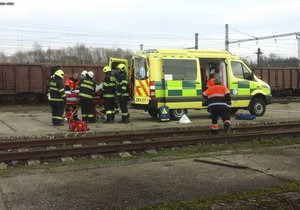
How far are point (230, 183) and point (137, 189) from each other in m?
1.34

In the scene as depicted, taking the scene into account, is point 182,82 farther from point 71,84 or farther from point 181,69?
point 71,84

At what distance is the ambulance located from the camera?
47.5ft

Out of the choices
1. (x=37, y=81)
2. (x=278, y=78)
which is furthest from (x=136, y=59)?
(x=278, y=78)

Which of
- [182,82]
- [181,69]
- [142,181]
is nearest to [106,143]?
[142,181]

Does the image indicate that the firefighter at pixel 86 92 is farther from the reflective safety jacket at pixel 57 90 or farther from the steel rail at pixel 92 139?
the steel rail at pixel 92 139

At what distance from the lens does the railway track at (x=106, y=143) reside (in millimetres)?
8836

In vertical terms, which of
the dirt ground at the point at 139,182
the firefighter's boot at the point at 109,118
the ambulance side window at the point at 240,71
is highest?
the ambulance side window at the point at 240,71

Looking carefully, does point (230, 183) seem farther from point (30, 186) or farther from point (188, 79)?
point (188, 79)

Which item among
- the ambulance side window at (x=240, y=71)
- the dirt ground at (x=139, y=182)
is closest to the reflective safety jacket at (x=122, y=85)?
the ambulance side window at (x=240, y=71)

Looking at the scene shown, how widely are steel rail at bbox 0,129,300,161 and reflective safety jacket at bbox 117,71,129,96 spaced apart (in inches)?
169

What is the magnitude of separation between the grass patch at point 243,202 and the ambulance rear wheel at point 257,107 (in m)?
11.0

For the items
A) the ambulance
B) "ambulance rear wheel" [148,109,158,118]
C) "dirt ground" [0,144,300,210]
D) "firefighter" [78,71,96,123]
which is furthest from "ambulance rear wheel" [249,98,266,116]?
"dirt ground" [0,144,300,210]

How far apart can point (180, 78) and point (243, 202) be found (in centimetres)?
982

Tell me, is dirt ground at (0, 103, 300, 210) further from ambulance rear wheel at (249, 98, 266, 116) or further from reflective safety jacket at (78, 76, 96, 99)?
ambulance rear wheel at (249, 98, 266, 116)
